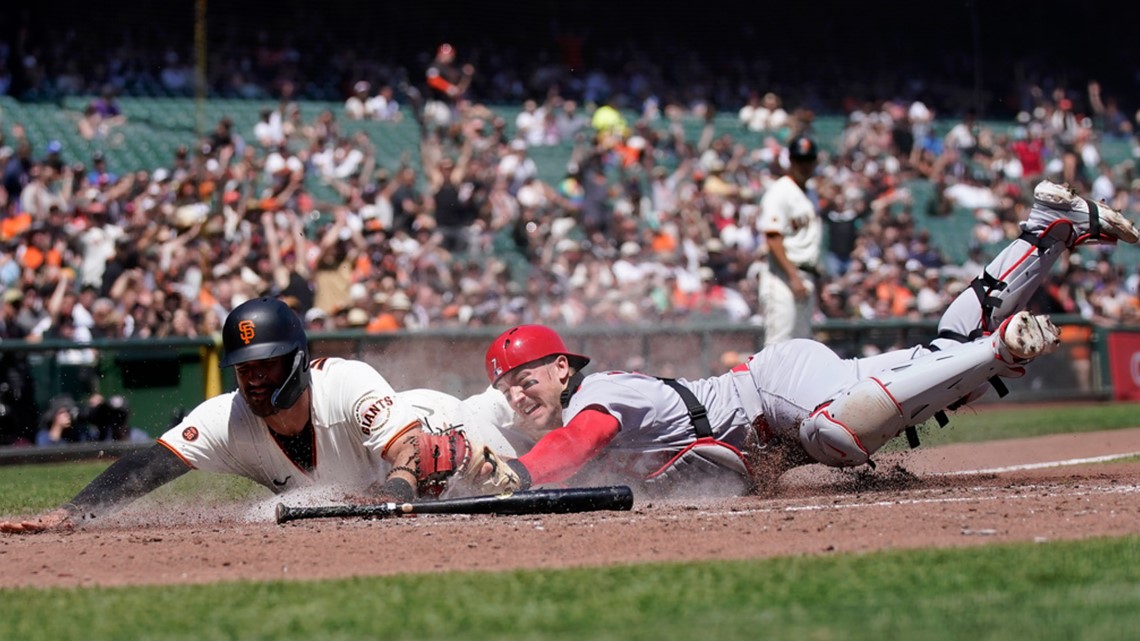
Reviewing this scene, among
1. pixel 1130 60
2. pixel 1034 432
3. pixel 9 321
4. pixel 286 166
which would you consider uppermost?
pixel 1130 60

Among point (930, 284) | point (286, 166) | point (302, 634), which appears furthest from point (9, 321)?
point (930, 284)

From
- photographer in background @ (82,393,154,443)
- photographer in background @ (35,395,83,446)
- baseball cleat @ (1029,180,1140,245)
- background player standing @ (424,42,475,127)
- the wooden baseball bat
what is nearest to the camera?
the wooden baseball bat

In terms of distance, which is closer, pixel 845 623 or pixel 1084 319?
pixel 845 623

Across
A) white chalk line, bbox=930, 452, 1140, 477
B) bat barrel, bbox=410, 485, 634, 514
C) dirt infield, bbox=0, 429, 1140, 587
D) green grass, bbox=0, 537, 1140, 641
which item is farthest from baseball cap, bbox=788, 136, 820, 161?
green grass, bbox=0, 537, 1140, 641

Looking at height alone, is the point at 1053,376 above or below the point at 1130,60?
below

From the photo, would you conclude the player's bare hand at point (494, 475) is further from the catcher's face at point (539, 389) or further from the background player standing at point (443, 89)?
the background player standing at point (443, 89)

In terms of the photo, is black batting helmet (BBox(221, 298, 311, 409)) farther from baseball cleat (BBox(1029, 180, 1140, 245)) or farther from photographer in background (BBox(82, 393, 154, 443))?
photographer in background (BBox(82, 393, 154, 443))

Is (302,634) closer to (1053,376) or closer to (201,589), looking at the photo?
(201,589)
